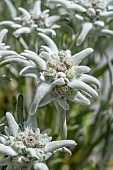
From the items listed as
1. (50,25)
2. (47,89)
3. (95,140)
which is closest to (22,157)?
(47,89)

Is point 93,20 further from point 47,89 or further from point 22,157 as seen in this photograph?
point 22,157

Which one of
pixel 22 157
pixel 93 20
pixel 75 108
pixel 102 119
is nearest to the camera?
pixel 22 157

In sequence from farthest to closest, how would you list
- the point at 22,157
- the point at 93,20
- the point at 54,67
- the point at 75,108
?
the point at 75,108 < the point at 93,20 < the point at 54,67 < the point at 22,157

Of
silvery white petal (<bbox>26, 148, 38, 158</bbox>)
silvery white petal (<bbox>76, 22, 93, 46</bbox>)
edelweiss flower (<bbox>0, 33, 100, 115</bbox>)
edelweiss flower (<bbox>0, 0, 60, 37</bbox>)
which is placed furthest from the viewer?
edelweiss flower (<bbox>0, 0, 60, 37</bbox>)

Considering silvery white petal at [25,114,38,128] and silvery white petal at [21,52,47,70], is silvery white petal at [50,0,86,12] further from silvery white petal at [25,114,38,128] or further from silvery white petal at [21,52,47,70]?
silvery white petal at [25,114,38,128]

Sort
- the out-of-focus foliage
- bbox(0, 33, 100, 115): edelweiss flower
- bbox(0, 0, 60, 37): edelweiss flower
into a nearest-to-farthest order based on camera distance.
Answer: bbox(0, 33, 100, 115): edelweiss flower → bbox(0, 0, 60, 37): edelweiss flower → the out-of-focus foliage

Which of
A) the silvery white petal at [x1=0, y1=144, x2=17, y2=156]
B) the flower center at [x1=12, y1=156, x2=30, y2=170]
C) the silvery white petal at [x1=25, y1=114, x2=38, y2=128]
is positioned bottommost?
the flower center at [x1=12, y1=156, x2=30, y2=170]

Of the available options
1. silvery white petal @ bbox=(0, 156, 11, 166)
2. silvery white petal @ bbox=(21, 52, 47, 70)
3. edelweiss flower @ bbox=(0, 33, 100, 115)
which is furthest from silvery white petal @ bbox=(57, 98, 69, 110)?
silvery white petal @ bbox=(0, 156, 11, 166)
